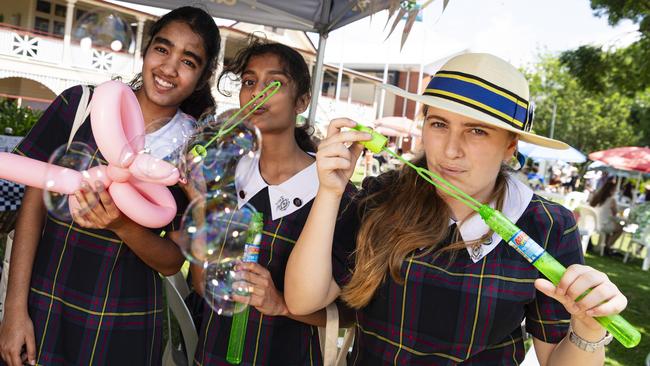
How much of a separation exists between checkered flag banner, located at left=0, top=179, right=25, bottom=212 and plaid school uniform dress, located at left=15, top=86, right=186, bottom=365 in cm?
170

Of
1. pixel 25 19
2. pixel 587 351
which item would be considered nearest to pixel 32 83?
pixel 25 19

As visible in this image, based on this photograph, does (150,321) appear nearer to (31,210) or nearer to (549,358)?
(31,210)

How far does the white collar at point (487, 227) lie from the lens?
1.43 meters

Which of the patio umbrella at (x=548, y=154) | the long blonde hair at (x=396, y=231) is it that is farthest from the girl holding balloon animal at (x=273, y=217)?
the patio umbrella at (x=548, y=154)

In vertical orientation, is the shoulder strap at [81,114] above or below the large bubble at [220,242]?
above

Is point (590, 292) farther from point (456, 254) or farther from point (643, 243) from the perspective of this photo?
point (643, 243)

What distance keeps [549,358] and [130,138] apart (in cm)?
130

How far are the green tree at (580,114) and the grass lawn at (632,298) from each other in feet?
102

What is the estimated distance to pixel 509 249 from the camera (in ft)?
4.72

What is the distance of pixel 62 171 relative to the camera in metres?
1.31

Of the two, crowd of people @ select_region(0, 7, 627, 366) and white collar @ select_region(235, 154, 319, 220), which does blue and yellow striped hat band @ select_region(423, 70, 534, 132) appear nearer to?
crowd of people @ select_region(0, 7, 627, 366)

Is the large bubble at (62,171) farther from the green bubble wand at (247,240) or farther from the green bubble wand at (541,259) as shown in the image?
the green bubble wand at (541,259)

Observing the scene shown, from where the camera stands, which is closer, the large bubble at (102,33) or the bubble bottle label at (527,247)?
the bubble bottle label at (527,247)

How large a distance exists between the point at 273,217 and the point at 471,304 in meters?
0.68
